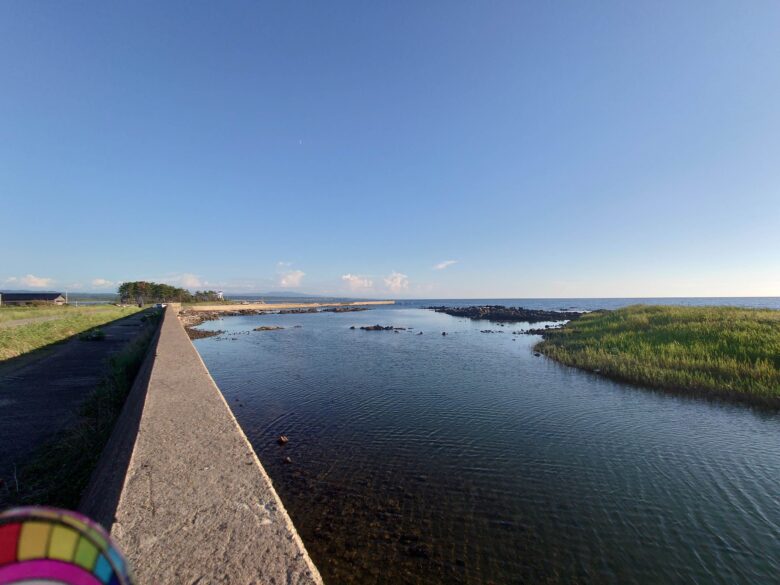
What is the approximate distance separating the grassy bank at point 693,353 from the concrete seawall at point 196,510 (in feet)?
59.0

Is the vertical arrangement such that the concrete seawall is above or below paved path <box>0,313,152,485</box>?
above

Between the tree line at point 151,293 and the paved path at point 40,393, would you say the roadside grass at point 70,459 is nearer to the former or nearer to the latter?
the paved path at point 40,393

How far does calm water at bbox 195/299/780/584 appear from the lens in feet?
18.6

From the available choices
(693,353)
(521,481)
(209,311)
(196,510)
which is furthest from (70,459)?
(209,311)

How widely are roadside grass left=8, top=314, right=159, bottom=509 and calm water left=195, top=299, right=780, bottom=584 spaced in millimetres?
3579

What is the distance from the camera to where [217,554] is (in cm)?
316

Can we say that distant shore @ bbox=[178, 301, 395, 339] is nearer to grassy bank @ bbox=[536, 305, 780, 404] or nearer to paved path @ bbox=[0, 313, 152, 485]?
paved path @ bbox=[0, 313, 152, 485]

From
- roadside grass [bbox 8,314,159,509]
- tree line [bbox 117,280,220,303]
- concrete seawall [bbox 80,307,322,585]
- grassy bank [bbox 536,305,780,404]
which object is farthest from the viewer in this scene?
tree line [bbox 117,280,220,303]

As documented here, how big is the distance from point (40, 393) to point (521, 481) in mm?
16404

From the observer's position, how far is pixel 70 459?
752 cm

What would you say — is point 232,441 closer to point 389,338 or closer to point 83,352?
point 83,352

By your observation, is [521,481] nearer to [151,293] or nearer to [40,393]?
[40,393]

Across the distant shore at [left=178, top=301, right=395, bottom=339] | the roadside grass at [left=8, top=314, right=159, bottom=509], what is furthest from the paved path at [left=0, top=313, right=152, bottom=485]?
the distant shore at [left=178, top=301, right=395, bottom=339]

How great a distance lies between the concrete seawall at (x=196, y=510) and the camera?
3012mm
